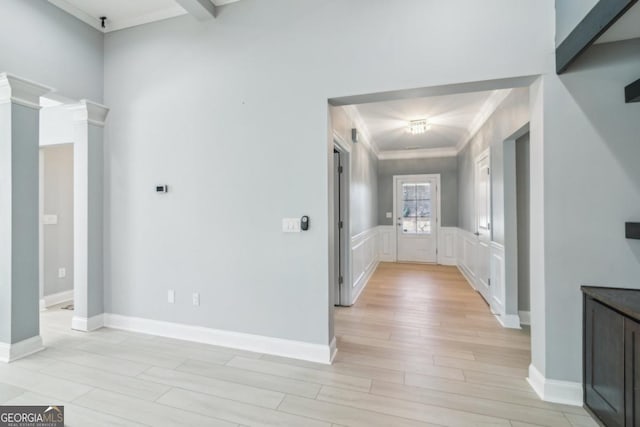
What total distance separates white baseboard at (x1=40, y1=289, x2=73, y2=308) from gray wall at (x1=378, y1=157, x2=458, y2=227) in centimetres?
619

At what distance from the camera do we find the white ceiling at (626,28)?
154 cm

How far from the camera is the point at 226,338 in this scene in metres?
2.73

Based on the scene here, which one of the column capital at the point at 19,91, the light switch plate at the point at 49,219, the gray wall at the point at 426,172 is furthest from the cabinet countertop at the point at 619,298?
→ the light switch plate at the point at 49,219

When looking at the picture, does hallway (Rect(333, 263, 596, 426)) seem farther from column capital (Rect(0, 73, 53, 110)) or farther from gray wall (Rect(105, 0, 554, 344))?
column capital (Rect(0, 73, 53, 110))

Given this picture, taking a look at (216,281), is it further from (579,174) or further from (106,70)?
(579,174)

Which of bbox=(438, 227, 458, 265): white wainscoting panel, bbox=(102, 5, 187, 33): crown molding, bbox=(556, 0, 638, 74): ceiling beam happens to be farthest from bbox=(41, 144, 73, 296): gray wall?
bbox=(438, 227, 458, 265): white wainscoting panel

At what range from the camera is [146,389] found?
206 cm

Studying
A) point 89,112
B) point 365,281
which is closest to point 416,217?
point 365,281

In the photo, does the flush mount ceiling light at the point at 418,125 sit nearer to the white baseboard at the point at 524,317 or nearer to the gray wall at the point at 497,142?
the gray wall at the point at 497,142

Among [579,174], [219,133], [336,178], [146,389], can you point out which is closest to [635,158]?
[579,174]

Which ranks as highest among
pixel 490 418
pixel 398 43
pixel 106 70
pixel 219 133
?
pixel 106 70

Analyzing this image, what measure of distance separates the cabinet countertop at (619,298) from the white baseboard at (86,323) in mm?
4415

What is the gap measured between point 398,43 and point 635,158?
1778mm

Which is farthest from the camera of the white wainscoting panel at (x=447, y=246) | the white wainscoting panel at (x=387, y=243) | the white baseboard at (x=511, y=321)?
the white wainscoting panel at (x=387, y=243)
